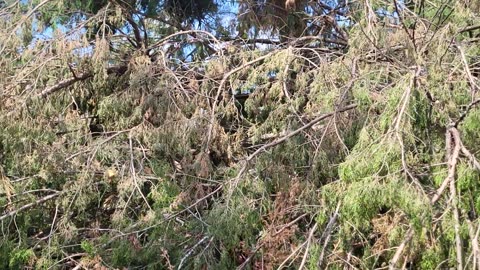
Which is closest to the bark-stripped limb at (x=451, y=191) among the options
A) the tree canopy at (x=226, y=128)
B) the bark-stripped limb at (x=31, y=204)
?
the tree canopy at (x=226, y=128)

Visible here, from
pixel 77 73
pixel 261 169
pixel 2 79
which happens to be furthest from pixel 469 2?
pixel 2 79

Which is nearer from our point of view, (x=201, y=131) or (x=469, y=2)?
(x=469, y=2)

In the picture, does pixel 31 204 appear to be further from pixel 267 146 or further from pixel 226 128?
pixel 267 146

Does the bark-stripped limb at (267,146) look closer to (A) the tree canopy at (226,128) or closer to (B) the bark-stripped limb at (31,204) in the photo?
(A) the tree canopy at (226,128)

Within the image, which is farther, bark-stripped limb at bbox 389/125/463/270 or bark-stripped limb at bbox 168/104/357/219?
bark-stripped limb at bbox 168/104/357/219

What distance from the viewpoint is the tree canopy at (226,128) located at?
3.29 meters

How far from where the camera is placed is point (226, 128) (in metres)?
4.88

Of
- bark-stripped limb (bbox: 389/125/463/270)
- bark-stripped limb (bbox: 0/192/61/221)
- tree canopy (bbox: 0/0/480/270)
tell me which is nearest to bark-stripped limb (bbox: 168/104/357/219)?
tree canopy (bbox: 0/0/480/270)

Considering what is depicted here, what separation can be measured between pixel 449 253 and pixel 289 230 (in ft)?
4.67

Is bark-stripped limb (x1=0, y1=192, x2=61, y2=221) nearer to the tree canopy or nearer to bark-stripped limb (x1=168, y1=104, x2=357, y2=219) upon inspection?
the tree canopy

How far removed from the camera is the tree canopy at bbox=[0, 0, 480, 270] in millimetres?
3285

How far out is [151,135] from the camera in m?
4.59

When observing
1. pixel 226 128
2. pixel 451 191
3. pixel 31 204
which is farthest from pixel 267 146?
pixel 31 204

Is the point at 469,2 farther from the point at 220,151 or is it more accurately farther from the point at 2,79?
the point at 2,79
